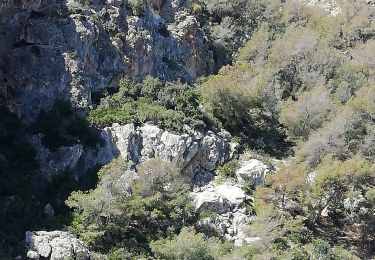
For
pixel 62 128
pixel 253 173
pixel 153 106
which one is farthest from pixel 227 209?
pixel 62 128

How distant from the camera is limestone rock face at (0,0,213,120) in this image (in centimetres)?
3475

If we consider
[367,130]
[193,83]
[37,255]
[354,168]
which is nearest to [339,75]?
[367,130]

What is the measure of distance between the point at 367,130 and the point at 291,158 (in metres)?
5.87

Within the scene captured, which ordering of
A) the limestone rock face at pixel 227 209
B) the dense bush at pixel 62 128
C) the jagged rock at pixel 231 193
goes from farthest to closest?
the dense bush at pixel 62 128 < the jagged rock at pixel 231 193 < the limestone rock face at pixel 227 209

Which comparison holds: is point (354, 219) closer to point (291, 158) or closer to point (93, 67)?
point (291, 158)

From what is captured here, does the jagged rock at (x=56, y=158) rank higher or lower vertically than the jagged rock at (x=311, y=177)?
lower

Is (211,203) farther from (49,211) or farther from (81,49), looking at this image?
(81,49)

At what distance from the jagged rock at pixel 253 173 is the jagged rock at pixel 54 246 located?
1304 centimetres

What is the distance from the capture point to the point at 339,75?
151 ft

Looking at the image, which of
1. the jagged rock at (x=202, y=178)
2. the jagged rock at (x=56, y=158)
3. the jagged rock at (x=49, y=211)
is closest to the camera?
the jagged rock at (x=49, y=211)

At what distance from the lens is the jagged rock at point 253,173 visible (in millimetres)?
34312

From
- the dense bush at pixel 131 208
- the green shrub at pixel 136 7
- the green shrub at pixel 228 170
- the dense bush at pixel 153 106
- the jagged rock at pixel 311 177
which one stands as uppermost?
the green shrub at pixel 136 7

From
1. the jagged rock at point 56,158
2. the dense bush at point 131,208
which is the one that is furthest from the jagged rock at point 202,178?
the jagged rock at point 56,158

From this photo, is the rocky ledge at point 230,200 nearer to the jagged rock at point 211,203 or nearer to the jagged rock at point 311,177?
the jagged rock at point 211,203
